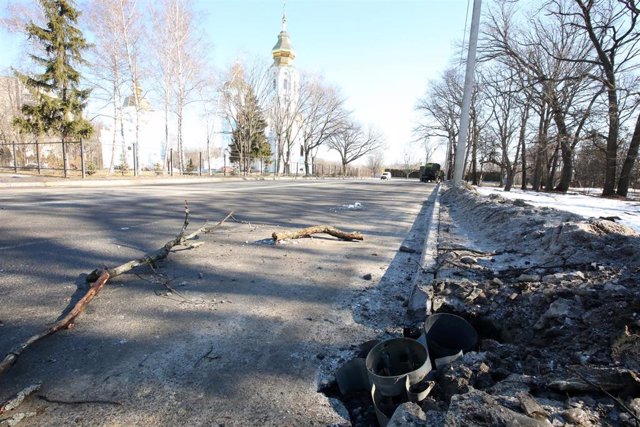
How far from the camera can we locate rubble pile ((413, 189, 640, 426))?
4.92ft

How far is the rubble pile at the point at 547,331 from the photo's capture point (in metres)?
1.50

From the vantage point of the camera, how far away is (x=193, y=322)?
9.21 ft

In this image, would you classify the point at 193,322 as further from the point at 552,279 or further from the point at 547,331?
the point at 552,279

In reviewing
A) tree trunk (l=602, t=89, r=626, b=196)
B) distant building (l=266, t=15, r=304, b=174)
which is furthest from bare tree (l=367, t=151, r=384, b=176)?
tree trunk (l=602, t=89, r=626, b=196)

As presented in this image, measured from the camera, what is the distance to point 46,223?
6223 millimetres

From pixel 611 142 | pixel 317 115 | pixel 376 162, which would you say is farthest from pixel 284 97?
pixel 376 162

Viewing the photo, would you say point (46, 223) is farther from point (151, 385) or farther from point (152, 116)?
point (152, 116)

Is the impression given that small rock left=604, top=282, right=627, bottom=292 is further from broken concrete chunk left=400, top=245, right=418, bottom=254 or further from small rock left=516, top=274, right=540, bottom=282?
broken concrete chunk left=400, top=245, right=418, bottom=254

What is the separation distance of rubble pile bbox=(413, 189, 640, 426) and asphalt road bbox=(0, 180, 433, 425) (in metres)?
0.63

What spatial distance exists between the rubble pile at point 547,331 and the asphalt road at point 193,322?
0.63 metres

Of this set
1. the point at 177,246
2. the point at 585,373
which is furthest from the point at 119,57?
the point at 585,373

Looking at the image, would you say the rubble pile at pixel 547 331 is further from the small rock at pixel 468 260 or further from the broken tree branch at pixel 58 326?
the broken tree branch at pixel 58 326

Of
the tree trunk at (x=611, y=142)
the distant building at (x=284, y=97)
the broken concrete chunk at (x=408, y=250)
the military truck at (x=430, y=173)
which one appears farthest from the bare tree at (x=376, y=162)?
the broken concrete chunk at (x=408, y=250)

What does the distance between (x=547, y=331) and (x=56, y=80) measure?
92.9ft
